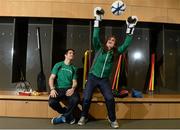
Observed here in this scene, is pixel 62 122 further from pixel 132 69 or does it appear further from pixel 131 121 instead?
pixel 132 69

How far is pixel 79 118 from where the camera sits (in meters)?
4.17

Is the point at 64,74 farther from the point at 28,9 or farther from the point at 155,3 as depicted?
the point at 155,3

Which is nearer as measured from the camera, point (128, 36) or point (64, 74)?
point (128, 36)

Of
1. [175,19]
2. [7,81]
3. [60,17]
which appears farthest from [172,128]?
[7,81]

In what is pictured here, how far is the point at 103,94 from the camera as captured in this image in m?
3.83

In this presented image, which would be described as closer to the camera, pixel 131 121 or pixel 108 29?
pixel 131 121

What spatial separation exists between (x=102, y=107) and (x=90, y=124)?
0.47m

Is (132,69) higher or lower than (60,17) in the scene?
lower

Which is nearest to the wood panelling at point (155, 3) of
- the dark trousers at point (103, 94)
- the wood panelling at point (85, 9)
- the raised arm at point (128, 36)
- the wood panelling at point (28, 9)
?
the wood panelling at point (85, 9)

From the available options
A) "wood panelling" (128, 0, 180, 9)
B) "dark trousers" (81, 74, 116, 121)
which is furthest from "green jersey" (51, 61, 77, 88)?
"wood panelling" (128, 0, 180, 9)

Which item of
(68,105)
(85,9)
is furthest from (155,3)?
(68,105)

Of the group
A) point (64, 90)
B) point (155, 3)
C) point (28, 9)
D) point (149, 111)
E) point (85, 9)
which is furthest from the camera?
point (155, 3)

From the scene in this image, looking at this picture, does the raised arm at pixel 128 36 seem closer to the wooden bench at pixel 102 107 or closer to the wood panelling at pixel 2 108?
the wooden bench at pixel 102 107

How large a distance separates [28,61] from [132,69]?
7.58 ft
